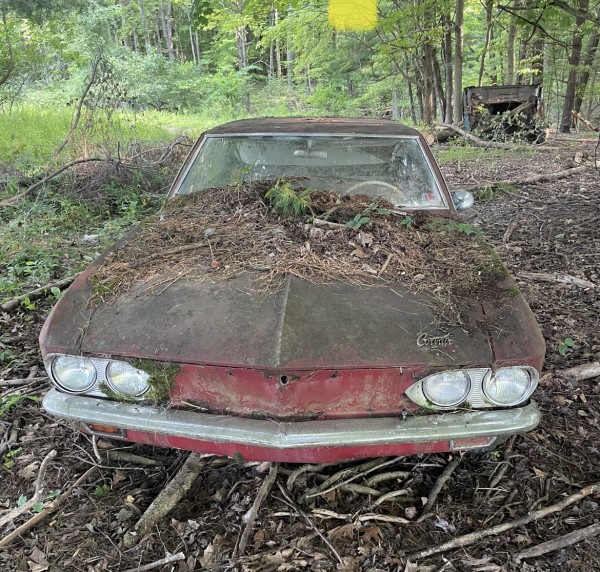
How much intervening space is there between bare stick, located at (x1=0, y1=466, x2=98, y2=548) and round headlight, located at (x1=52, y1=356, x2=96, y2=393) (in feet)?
1.76

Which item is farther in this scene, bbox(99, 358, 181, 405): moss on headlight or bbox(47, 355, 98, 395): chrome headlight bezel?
bbox(47, 355, 98, 395): chrome headlight bezel

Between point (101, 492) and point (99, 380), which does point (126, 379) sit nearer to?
point (99, 380)

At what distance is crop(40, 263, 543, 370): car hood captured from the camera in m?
1.84

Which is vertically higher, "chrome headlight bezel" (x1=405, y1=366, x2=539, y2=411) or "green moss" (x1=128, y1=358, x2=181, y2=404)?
"green moss" (x1=128, y1=358, x2=181, y2=404)

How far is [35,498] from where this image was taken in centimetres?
217

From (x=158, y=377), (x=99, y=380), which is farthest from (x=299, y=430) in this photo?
(x=99, y=380)

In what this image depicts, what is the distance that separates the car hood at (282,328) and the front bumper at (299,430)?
8.7 inches

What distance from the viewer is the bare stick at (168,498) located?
77.7 inches

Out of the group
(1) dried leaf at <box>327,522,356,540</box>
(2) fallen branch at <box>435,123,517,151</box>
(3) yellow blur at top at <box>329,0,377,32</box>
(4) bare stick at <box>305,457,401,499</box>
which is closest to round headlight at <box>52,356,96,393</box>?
(4) bare stick at <box>305,457,401,499</box>

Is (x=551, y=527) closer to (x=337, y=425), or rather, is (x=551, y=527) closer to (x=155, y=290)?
(x=337, y=425)

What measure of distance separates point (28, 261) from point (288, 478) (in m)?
3.83

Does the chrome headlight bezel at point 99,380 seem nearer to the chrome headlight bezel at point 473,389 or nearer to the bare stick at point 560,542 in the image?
the chrome headlight bezel at point 473,389

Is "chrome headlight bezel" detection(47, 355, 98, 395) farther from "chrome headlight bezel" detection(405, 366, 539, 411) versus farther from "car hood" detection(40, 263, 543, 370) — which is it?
"chrome headlight bezel" detection(405, 366, 539, 411)

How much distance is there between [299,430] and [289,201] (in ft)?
4.72
